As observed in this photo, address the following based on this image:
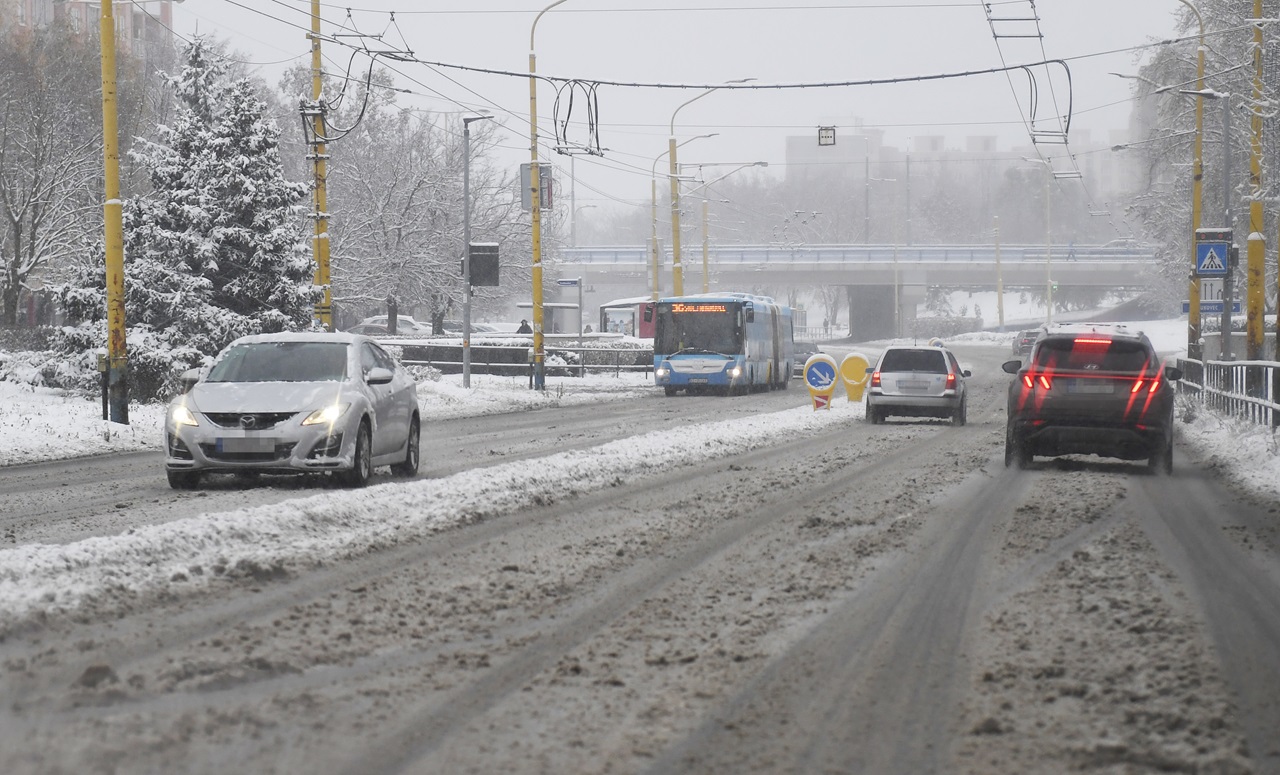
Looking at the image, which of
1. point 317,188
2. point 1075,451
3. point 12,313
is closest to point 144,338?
point 317,188

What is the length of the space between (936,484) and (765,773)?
37.3 feet

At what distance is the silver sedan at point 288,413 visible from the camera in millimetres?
14727

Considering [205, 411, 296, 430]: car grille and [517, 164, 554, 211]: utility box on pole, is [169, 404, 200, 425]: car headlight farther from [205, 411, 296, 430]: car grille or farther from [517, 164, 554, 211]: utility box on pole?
[517, 164, 554, 211]: utility box on pole

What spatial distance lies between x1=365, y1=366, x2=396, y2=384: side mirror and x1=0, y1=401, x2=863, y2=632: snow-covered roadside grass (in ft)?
4.72

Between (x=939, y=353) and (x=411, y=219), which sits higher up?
(x=411, y=219)

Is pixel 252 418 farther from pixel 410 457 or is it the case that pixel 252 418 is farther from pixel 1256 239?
pixel 1256 239

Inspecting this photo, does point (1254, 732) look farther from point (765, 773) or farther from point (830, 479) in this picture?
point (830, 479)

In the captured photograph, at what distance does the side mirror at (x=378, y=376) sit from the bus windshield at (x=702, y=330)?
28892mm

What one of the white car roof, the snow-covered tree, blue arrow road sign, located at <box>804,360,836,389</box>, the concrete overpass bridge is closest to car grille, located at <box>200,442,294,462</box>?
the white car roof

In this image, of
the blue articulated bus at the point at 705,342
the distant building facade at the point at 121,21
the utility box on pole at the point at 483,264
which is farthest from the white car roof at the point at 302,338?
the blue articulated bus at the point at 705,342

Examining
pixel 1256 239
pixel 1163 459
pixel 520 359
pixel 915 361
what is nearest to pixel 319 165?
pixel 915 361

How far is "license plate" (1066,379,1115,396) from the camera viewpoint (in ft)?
59.2

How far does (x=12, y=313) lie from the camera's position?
42375 mm

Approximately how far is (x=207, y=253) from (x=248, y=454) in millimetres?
18174
